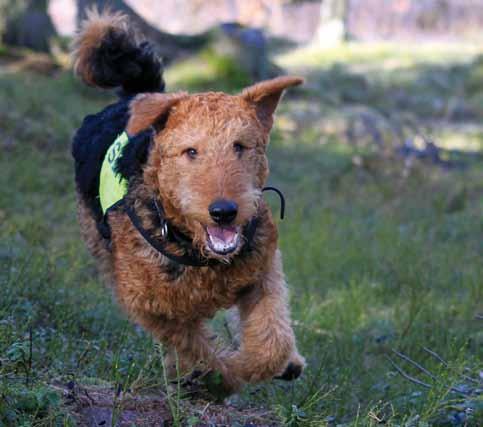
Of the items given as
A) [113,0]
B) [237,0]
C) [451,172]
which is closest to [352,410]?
[451,172]

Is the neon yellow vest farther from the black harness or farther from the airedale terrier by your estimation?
the black harness

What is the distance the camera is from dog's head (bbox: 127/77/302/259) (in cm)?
371

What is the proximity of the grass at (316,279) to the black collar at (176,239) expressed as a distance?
0.47 m

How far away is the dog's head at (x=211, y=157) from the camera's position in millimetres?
3713

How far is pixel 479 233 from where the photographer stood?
28.5 feet

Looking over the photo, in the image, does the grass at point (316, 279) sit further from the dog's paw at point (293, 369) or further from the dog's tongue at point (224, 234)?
the dog's tongue at point (224, 234)

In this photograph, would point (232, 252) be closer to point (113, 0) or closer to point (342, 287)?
point (342, 287)

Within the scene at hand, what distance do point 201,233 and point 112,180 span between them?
2.67ft

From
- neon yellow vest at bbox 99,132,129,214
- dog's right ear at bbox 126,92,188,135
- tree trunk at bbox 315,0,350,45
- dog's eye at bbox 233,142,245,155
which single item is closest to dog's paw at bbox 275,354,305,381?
dog's eye at bbox 233,142,245,155

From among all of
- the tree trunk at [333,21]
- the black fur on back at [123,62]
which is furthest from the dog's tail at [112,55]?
the tree trunk at [333,21]

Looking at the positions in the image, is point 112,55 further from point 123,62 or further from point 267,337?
point 267,337

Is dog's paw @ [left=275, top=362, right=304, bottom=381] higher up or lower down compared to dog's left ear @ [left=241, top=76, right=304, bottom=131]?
lower down

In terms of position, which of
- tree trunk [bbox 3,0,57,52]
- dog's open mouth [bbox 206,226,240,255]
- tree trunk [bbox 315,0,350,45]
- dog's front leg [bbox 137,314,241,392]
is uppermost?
dog's open mouth [bbox 206,226,240,255]

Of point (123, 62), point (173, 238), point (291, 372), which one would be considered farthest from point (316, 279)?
point (173, 238)
